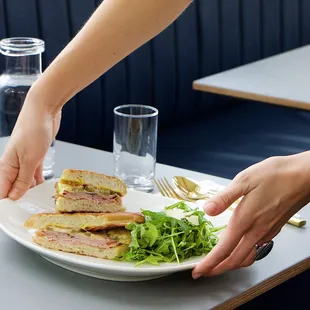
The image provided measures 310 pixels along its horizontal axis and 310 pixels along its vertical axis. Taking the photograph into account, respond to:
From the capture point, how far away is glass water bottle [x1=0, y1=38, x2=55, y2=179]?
5.75ft

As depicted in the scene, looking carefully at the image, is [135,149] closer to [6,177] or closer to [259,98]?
[6,177]

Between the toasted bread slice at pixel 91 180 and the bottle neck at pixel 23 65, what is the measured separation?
0.40 meters

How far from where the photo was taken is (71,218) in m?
1.36

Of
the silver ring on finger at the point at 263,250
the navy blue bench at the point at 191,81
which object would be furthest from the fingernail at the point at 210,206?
the navy blue bench at the point at 191,81

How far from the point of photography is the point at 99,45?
1580mm

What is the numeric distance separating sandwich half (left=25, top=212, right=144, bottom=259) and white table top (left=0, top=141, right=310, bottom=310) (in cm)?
5

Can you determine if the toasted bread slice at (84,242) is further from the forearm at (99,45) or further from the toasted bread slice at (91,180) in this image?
the forearm at (99,45)

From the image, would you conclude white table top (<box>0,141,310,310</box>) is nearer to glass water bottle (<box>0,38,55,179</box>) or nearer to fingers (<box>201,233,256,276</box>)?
fingers (<box>201,233,256,276</box>)

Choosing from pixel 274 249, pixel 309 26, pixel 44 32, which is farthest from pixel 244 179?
pixel 309 26

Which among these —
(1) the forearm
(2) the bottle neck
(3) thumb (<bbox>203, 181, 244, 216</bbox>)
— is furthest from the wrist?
(3) thumb (<bbox>203, 181, 244, 216</bbox>)

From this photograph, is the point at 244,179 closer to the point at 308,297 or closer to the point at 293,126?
the point at 308,297

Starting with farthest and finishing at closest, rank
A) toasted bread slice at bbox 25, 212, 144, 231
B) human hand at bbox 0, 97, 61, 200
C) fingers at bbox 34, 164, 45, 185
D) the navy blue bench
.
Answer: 1. the navy blue bench
2. fingers at bbox 34, 164, 45, 185
3. human hand at bbox 0, 97, 61, 200
4. toasted bread slice at bbox 25, 212, 144, 231

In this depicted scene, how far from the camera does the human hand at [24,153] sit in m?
1.49

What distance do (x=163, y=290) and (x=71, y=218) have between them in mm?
197
